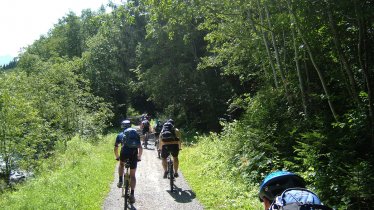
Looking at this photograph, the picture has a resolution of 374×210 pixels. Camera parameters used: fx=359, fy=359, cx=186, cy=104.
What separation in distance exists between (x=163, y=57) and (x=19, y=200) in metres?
23.3

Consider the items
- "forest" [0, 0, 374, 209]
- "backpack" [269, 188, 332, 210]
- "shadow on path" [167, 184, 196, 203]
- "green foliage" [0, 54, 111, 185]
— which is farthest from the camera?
"green foliage" [0, 54, 111, 185]

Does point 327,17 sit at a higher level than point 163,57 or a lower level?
lower

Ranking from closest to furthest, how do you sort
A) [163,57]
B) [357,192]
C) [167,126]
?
[357,192]
[167,126]
[163,57]

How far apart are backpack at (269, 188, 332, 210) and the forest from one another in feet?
13.5

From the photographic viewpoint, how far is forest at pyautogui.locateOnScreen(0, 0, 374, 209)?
777 cm

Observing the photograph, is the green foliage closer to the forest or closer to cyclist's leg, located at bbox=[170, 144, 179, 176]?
the forest

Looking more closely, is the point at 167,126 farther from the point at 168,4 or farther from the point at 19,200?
the point at 19,200

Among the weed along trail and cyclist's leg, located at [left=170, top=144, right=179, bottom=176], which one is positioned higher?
cyclist's leg, located at [left=170, top=144, right=179, bottom=176]

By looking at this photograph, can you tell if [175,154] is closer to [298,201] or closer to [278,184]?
[278,184]

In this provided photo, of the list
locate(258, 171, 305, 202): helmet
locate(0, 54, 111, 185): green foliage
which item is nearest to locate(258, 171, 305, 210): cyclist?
locate(258, 171, 305, 202): helmet

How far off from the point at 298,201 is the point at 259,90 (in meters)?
12.5

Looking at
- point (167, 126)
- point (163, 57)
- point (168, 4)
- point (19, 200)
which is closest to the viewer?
point (168, 4)

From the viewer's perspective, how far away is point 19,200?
10.4 metres

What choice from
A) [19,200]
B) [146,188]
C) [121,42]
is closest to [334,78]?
[146,188]
